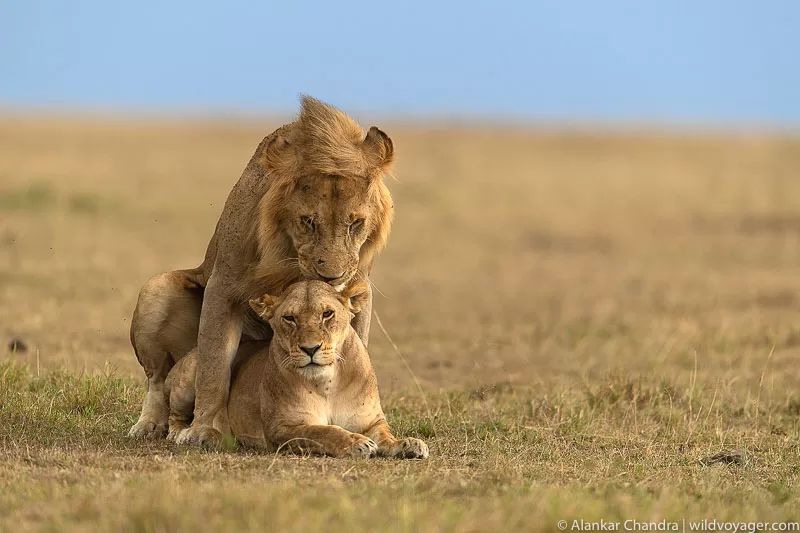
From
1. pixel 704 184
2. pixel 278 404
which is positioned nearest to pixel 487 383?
pixel 278 404

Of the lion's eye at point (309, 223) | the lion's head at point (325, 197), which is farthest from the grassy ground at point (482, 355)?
the lion's eye at point (309, 223)

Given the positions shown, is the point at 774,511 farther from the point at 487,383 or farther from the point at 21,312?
the point at 21,312

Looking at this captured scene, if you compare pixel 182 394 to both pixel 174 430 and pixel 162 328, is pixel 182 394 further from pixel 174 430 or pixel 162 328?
pixel 162 328

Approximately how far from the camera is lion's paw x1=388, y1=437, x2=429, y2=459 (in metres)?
6.26

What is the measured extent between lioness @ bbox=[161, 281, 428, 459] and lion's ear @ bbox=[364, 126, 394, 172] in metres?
0.64

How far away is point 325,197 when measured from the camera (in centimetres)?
632

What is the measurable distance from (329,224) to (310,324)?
1.66 feet

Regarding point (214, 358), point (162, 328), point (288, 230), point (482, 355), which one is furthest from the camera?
point (482, 355)

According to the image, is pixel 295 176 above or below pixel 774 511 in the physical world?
above

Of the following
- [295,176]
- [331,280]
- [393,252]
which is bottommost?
[393,252]

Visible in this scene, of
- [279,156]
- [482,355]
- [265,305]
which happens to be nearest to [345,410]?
[265,305]

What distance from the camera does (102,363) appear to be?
9.69 meters

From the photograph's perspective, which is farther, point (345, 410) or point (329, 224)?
point (345, 410)

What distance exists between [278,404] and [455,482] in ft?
4.13
